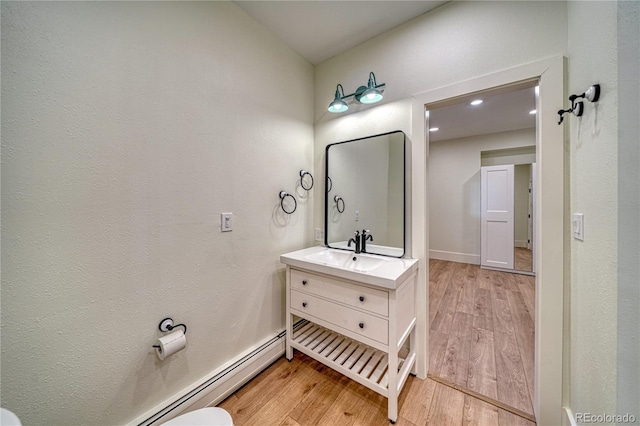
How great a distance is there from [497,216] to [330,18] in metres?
4.28

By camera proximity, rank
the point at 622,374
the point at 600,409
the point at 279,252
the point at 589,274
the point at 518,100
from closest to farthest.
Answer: the point at 622,374 < the point at 600,409 < the point at 589,274 < the point at 279,252 < the point at 518,100

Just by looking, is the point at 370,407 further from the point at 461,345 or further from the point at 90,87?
the point at 90,87

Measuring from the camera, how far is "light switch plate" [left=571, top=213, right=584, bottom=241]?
1.05 metres

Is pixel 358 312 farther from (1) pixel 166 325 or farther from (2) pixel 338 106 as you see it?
(2) pixel 338 106

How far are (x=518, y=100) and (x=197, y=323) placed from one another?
438 cm

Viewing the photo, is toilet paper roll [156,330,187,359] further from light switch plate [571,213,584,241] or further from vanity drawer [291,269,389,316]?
light switch plate [571,213,584,241]

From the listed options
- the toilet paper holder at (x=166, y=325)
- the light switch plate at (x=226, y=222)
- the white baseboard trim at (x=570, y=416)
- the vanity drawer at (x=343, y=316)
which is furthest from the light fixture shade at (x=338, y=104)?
the white baseboard trim at (x=570, y=416)

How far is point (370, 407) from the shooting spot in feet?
4.58

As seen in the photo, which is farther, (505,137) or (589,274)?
(505,137)

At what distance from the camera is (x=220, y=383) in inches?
55.9

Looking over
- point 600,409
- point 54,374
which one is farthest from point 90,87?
point 600,409

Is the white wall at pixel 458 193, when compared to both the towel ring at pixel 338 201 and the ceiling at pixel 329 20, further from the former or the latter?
the towel ring at pixel 338 201

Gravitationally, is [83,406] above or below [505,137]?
below

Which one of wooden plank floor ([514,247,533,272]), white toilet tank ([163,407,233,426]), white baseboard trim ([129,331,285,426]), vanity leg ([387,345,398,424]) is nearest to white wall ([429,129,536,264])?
Answer: wooden plank floor ([514,247,533,272])
